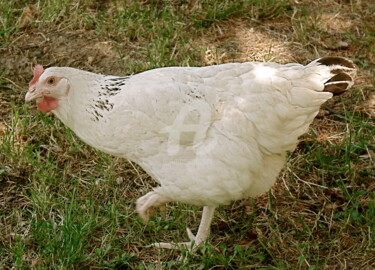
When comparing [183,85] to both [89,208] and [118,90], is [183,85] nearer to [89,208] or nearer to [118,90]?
[118,90]

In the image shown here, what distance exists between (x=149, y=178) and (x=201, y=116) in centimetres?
105

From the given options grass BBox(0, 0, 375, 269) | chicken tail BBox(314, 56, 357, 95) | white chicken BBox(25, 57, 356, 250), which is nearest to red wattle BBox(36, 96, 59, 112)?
white chicken BBox(25, 57, 356, 250)

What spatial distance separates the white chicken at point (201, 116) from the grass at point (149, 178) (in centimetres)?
54

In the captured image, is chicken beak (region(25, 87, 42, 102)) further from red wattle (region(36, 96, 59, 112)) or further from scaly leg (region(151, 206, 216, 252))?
scaly leg (region(151, 206, 216, 252))

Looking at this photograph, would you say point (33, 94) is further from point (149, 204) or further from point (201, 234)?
point (201, 234)

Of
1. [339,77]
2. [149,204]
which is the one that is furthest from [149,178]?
[339,77]

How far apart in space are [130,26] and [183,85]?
2.02 m

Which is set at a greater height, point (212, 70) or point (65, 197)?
point (212, 70)

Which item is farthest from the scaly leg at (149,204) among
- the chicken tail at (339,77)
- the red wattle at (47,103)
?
the chicken tail at (339,77)

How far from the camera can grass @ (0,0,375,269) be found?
10.4 feet

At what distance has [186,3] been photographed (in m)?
5.02

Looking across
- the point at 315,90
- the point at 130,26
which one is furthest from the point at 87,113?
the point at 130,26

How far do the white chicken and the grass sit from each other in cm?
54

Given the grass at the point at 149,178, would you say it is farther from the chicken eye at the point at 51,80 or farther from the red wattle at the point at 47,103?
the chicken eye at the point at 51,80
